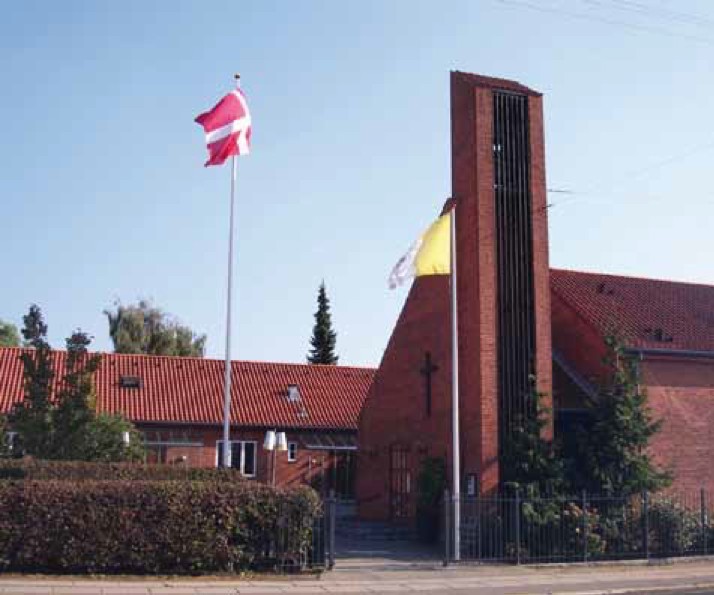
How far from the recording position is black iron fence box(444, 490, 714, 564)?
68.1ft

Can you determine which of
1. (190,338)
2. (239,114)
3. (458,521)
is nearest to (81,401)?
(239,114)

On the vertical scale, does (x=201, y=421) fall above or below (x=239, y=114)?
below

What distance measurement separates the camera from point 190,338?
59.0 meters

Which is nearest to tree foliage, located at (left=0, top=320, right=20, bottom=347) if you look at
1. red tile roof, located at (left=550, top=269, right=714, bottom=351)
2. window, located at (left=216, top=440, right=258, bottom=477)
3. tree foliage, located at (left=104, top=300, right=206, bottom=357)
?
tree foliage, located at (left=104, top=300, right=206, bottom=357)

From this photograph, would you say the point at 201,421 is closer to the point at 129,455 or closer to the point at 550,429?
the point at 129,455

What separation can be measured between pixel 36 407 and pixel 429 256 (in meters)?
11.2

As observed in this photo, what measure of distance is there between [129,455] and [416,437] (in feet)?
29.2

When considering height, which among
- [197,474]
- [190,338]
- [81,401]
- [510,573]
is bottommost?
[510,573]

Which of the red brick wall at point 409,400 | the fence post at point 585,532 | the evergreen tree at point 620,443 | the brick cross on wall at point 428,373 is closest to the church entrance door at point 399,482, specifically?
the red brick wall at point 409,400

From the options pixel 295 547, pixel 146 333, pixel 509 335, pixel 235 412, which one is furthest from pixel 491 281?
pixel 146 333

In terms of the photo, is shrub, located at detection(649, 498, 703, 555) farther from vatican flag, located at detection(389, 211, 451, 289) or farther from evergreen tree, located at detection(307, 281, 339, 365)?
evergreen tree, located at detection(307, 281, 339, 365)

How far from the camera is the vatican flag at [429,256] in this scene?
74.7 ft

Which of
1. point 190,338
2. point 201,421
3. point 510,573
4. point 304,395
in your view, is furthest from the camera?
point 190,338

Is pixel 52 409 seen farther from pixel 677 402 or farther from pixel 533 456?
pixel 677 402
